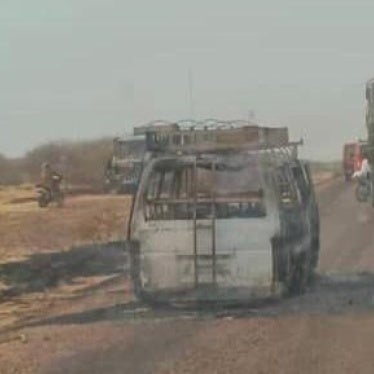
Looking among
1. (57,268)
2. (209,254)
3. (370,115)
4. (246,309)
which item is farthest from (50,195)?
(209,254)

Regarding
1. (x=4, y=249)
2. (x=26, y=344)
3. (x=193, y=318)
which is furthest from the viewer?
(x=4, y=249)

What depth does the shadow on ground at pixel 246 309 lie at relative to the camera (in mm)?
13867

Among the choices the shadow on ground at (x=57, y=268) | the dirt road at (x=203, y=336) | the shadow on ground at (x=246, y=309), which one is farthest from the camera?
the shadow on ground at (x=57, y=268)

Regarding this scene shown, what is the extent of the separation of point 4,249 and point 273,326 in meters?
17.0

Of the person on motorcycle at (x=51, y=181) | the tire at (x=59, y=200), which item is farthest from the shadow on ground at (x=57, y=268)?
the person on motorcycle at (x=51, y=181)

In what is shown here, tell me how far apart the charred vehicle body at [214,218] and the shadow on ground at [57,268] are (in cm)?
468

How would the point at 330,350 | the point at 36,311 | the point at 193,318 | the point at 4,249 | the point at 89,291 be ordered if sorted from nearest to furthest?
the point at 330,350, the point at 193,318, the point at 36,311, the point at 89,291, the point at 4,249

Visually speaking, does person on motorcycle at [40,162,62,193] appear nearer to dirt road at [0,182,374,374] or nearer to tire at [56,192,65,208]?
tire at [56,192,65,208]

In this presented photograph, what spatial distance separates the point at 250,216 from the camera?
1407 cm

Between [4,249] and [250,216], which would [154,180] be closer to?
[250,216]

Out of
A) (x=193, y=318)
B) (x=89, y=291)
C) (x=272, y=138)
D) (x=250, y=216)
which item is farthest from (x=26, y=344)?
(x=89, y=291)

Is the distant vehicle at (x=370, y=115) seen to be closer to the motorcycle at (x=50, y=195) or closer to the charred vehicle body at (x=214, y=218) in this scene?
the charred vehicle body at (x=214, y=218)

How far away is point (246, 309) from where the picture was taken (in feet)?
46.8

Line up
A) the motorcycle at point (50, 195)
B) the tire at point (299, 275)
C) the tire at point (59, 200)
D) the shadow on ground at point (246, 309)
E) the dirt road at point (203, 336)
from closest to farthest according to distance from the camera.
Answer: the dirt road at point (203, 336) → the shadow on ground at point (246, 309) → the tire at point (299, 275) → the tire at point (59, 200) → the motorcycle at point (50, 195)
